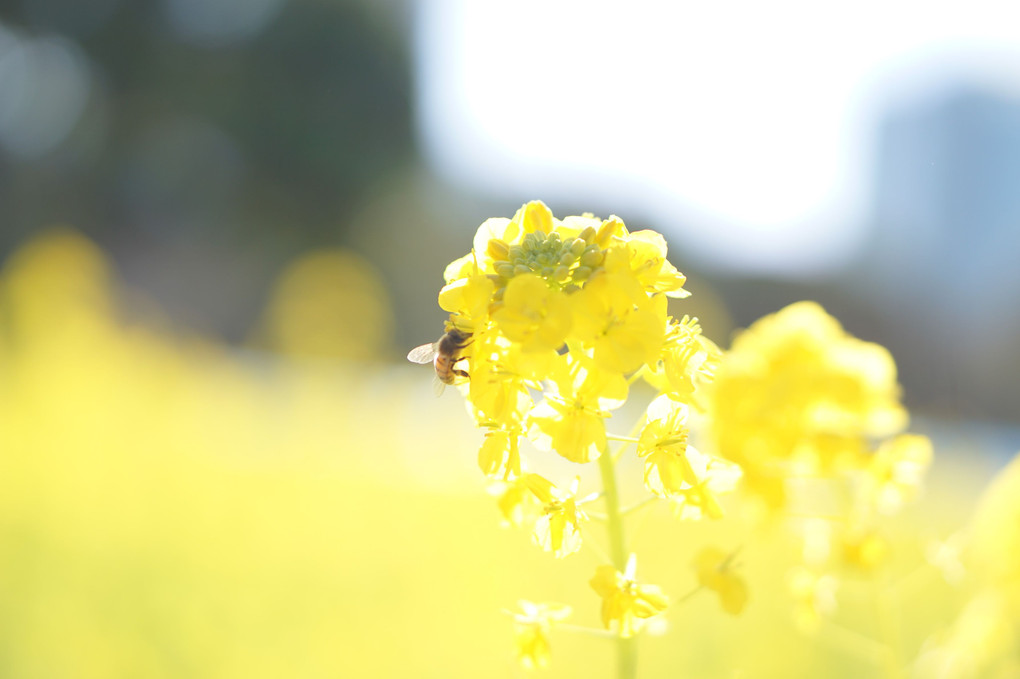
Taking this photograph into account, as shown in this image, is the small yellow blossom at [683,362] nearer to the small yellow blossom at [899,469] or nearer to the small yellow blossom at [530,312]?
the small yellow blossom at [530,312]

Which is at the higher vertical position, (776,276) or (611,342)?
(611,342)

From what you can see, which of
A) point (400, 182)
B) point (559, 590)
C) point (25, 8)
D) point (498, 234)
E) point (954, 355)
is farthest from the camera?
point (400, 182)

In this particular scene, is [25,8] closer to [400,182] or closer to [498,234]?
[400,182]

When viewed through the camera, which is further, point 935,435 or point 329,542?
point 935,435

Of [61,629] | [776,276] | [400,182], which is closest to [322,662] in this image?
[61,629]

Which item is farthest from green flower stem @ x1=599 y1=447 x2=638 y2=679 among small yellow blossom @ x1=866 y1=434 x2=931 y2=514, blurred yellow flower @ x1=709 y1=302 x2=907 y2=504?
small yellow blossom @ x1=866 y1=434 x2=931 y2=514

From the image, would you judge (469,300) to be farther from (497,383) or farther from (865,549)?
(865,549)

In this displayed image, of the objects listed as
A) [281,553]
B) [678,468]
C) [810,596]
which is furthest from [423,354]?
[281,553]

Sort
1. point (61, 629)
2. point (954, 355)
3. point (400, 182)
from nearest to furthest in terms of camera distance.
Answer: point (61, 629), point (954, 355), point (400, 182)
